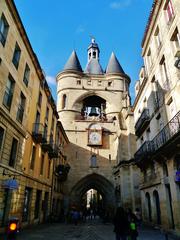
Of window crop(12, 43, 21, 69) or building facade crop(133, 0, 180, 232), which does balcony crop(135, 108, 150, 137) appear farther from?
window crop(12, 43, 21, 69)

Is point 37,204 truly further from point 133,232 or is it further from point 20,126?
point 133,232

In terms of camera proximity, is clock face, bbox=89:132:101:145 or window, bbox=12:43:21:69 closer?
window, bbox=12:43:21:69

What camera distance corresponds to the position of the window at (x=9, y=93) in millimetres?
10272

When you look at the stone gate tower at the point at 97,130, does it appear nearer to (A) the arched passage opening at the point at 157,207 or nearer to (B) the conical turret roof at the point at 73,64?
(B) the conical turret roof at the point at 73,64

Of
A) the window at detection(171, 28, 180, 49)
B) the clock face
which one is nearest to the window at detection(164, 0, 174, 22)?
the window at detection(171, 28, 180, 49)

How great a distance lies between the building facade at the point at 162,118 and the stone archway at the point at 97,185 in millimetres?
11714

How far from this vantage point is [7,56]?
1040 centimetres

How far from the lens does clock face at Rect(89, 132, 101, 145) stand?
28.3 meters

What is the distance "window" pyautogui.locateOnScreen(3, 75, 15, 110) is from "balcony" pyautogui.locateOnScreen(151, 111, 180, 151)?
26.1 ft

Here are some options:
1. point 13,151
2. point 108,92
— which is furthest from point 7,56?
point 108,92

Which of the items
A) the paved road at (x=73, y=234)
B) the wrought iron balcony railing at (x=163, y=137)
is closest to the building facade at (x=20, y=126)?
the paved road at (x=73, y=234)

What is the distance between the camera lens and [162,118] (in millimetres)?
11727

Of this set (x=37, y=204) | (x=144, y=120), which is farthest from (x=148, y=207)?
(x=37, y=204)

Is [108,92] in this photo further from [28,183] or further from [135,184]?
[28,183]
